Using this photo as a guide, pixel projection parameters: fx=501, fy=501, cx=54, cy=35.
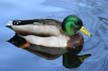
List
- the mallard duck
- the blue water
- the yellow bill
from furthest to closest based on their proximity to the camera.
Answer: the yellow bill, the mallard duck, the blue water

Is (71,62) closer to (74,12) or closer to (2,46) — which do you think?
(2,46)

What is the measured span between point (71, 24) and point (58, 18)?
43.2 inches

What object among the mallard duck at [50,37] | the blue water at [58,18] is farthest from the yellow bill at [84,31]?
the blue water at [58,18]

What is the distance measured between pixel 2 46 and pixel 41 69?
1170 millimetres

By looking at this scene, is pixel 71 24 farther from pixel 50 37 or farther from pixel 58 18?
pixel 58 18

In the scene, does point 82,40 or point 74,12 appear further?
point 74,12

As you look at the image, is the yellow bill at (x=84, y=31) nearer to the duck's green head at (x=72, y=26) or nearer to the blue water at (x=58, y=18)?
the duck's green head at (x=72, y=26)

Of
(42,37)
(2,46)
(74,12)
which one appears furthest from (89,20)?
(2,46)

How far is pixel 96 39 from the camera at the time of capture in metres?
10.1

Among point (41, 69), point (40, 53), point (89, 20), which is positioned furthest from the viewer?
point (89, 20)

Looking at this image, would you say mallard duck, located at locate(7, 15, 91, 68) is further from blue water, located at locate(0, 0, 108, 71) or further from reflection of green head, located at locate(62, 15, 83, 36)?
blue water, located at locate(0, 0, 108, 71)

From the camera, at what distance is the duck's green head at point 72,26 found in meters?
10.1

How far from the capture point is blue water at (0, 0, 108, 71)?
9.10 meters

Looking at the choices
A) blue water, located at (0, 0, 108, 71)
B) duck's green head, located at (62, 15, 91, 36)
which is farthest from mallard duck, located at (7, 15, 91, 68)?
blue water, located at (0, 0, 108, 71)
